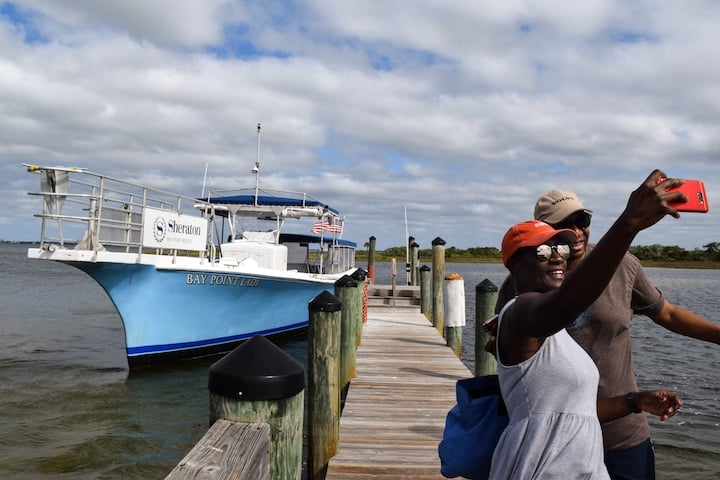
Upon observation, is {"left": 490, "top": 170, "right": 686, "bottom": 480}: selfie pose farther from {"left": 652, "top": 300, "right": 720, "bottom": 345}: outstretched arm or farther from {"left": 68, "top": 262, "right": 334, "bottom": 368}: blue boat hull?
{"left": 68, "top": 262, "right": 334, "bottom": 368}: blue boat hull

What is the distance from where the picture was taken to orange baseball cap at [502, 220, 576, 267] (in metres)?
1.74

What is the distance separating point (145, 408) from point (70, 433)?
4.23 ft

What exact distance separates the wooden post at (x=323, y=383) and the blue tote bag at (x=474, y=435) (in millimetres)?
2742

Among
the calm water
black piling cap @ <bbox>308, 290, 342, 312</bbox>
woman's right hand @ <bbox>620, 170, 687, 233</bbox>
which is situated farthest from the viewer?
the calm water

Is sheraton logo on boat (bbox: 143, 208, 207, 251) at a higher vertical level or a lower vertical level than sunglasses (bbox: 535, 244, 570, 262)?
higher

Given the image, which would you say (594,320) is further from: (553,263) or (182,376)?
(182,376)

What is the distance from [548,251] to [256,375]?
98cm

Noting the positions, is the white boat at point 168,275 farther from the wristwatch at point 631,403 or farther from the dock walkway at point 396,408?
the wristwatch at point 631,403

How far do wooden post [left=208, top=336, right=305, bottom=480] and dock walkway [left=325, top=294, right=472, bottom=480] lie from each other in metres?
2.52

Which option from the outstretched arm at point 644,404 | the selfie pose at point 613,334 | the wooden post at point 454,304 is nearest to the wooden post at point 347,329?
the wooden post at point 454,304

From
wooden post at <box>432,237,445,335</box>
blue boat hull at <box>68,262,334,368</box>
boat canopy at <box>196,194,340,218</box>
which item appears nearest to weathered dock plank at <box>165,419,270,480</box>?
blue boat hull at <box>68,262,334,368</box>

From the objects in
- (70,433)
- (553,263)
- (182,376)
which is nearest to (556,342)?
(553,263)

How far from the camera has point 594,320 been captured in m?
2.27

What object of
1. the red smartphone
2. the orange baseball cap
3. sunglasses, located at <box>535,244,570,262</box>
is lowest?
sunglasses, located at <box>535,244,570,262</box>
